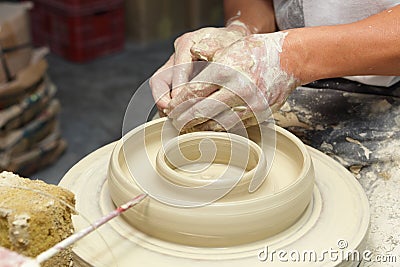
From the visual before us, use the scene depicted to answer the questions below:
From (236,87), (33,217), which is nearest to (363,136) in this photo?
(236,87)

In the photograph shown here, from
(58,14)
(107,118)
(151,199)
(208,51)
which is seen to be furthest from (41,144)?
(151,199)

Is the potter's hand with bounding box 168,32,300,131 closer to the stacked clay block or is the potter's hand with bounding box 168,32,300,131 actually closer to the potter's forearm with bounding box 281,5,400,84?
the potter's forearm with bounding box 281,5,400,84

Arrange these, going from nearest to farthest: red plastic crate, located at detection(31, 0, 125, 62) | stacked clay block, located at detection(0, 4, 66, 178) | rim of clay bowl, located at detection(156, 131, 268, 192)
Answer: rim of clay bowl, located at detection(156, 131, 268, 192) → stacked clay block, located at detection(0, 4, 66, 178) → red plastic crate, located at detection(31, 0, 125, 62)

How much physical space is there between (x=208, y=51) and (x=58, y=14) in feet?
10.5

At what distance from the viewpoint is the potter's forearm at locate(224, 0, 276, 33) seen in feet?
5.94

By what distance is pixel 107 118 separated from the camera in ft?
12.4

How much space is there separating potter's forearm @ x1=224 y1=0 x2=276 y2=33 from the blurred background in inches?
57.8

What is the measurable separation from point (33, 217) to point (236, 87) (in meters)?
0.57

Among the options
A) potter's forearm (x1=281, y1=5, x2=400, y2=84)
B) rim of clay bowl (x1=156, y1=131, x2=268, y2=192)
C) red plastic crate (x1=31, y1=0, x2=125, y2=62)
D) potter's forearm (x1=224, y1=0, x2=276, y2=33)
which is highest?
potter's forearm (x1=281, y1=5, x2=400, y2=84)

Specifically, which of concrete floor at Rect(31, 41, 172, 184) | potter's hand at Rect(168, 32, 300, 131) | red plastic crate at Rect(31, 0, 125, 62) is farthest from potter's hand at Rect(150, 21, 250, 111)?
red plastic crate at Rect(31, 0, 125, 62)

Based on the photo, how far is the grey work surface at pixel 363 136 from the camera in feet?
4.41

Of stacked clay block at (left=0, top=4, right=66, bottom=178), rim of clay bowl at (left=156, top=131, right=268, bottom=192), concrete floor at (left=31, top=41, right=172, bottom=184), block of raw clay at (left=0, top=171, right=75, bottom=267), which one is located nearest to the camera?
block of raw clay at (left=0, top=171, right=75, bottom=267)

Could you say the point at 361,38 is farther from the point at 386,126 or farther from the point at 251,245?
the point at 251,245

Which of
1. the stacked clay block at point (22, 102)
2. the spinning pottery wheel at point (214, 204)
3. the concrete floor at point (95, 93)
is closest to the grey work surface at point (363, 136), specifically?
the spinning pottery wheel at point (214, 204)
